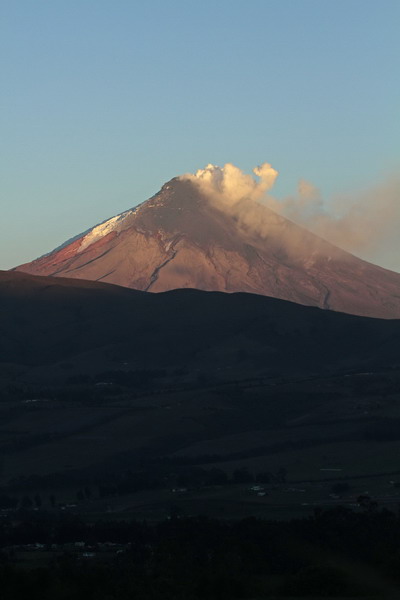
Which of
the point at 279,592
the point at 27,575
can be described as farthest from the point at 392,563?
the point at 27,575

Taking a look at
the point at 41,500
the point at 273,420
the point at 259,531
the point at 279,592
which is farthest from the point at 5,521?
the point at 273,420

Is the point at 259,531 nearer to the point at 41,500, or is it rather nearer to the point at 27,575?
the point at 27,575

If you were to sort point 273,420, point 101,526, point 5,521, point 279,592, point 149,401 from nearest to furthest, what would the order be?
1. point 279,592
2. point 101,526
3. point 5,521
4. point 273,420
5. point 149,401

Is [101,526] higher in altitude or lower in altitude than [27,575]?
lower

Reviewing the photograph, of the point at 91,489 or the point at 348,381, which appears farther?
the point at 348,381

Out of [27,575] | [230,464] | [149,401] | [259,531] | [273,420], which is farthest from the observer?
[149,401]

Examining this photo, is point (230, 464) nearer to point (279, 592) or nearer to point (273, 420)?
point (273, 420)
